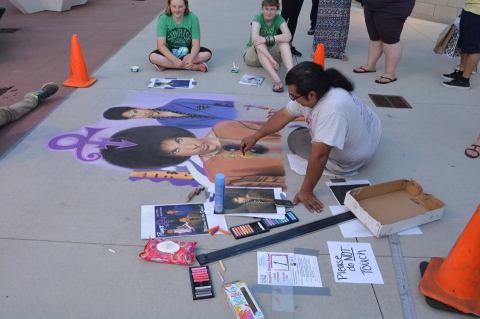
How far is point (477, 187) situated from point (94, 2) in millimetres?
8267

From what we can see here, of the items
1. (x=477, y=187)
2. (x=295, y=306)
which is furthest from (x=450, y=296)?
(x=477, y=187)

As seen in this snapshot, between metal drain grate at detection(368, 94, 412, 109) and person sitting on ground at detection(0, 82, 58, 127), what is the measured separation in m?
3.35

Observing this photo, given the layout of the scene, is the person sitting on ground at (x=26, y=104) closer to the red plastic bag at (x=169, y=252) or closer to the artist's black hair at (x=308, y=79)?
the red plastic bag at (x=169, y=252)

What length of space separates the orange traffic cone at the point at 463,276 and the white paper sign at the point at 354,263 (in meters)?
0.27

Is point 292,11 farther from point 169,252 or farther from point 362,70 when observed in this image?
point 169,252

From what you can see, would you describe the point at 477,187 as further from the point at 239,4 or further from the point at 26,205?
the point at 239,4

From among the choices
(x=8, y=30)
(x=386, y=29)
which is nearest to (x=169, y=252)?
(x=386, y=29)

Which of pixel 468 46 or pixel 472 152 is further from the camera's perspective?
pixel 468 46

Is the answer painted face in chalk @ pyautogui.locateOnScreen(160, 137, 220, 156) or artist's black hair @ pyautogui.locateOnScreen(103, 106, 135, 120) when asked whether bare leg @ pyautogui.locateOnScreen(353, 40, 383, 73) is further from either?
artist's black hair @ pyautogui.locateOnScreen(103, 106, 135, 120)

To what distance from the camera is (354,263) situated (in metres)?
2.32

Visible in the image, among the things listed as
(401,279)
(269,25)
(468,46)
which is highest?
(269,25)

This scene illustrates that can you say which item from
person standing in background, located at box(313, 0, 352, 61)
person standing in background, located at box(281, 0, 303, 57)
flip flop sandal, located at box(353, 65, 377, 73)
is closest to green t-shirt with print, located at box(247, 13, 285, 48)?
person standing in background, located at box(281, 0, 303, 57)

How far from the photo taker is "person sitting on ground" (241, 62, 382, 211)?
252 cm

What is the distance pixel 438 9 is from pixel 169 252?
800cm
